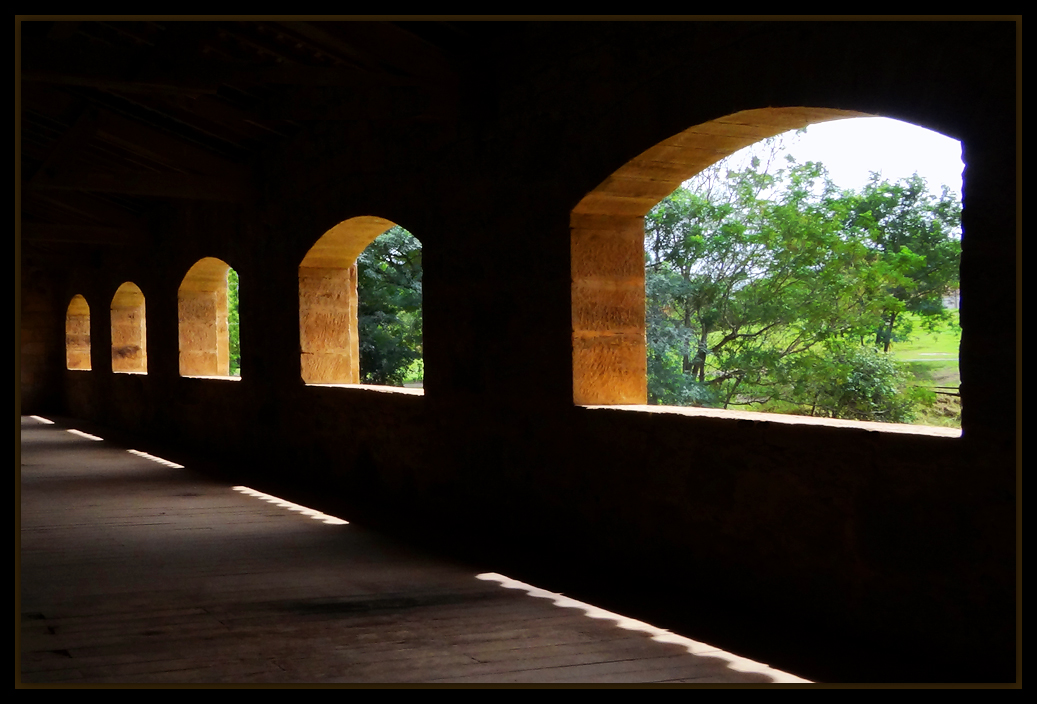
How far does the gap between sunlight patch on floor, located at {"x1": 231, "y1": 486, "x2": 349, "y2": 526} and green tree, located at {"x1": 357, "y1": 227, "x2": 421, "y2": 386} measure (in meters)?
9.99

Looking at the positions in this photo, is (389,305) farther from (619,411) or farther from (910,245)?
(619,411)

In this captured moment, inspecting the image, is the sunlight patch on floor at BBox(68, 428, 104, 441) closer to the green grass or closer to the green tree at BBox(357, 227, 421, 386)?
the green tree at BBox(357, 227, 421, 386)

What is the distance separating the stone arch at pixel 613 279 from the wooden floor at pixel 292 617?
1.02 metres

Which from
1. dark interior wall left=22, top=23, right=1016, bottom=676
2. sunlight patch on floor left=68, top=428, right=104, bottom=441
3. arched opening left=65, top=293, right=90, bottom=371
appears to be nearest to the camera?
dark interior wall left=22, top=23, right=1016, bottom=676

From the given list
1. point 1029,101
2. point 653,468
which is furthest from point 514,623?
point 1029,101

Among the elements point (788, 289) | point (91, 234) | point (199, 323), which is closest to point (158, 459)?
point (199, 323)

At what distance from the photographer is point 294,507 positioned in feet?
20.9

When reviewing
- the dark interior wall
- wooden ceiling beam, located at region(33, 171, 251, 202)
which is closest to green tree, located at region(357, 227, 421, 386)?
the dark interior wall

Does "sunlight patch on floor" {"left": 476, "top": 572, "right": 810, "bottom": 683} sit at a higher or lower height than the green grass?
lower

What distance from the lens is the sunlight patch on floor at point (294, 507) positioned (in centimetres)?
585

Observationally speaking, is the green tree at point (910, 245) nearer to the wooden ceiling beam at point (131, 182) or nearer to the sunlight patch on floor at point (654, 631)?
the wooden ceiling beam at point (131, 182)

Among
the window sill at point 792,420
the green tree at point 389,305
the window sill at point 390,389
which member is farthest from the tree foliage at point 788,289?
the window sill at point 792,420

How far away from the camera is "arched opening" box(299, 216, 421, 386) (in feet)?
24.2

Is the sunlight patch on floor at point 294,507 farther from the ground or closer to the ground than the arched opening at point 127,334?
closer to the ground
